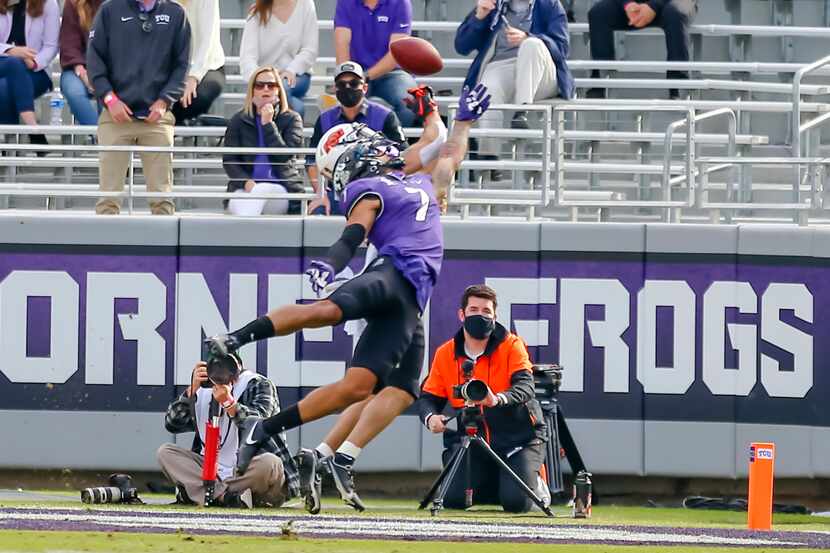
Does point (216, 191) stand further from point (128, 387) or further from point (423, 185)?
point (423, 185)

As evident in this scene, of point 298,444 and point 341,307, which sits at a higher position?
point 341,307

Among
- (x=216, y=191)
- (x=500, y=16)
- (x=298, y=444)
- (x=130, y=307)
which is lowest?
(x=298, y=444)

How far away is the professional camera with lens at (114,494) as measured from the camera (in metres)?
10.6

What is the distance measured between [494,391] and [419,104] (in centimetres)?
187

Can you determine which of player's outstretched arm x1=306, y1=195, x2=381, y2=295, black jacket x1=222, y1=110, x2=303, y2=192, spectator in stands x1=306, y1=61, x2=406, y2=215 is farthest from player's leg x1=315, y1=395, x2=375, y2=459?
black jacket x1=222, y1=110, x2=303, y2=192

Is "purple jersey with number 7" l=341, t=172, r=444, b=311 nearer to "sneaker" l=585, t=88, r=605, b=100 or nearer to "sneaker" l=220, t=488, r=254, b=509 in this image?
"sneaker" l=220, t=488, r=254, b=509

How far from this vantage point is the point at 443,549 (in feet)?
25.6

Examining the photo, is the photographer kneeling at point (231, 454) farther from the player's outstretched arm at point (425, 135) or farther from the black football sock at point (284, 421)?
the player's outstretched arm at point (425, 135)

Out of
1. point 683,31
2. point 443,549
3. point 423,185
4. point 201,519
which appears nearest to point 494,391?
point 423,185

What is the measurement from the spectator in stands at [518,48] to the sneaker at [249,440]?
3989 mm

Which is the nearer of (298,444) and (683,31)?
(298,444)

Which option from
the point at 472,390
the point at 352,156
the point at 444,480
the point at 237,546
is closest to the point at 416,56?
the point at 352,156

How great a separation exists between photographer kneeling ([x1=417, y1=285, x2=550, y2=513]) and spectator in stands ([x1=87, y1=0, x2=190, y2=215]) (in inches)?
116

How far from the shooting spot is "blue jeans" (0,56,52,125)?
14.2 meters
